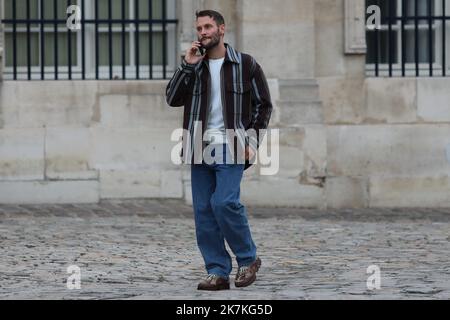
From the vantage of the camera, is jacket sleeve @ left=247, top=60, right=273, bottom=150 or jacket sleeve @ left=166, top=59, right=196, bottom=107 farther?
jacket sleeve @ left=247, top=60, right=273, bottom=150

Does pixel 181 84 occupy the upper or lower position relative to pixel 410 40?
lower

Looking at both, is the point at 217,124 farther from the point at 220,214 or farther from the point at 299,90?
the point at 299,90

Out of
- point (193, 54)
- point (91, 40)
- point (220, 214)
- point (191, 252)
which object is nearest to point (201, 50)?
point (193, 54)

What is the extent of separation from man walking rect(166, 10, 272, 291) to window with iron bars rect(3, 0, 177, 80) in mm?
6638

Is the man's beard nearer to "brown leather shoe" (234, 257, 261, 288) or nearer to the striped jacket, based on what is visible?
the striped jacket

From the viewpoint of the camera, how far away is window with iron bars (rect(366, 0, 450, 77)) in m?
16.3

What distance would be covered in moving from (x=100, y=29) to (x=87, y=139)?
127 cm

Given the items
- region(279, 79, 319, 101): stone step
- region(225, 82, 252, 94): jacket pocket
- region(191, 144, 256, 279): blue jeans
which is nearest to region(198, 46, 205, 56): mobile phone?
region(225, 82, 252, 94): jacket pocket

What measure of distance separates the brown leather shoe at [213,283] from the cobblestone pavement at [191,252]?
0.12 metres

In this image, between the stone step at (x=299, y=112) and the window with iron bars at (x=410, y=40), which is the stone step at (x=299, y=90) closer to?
the stone step at (x=299, y=112)

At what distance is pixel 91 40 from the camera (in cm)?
1617

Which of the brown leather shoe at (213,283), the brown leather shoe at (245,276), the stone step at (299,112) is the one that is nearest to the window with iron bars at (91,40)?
the stone step at (299,112)

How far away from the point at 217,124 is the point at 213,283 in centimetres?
101
